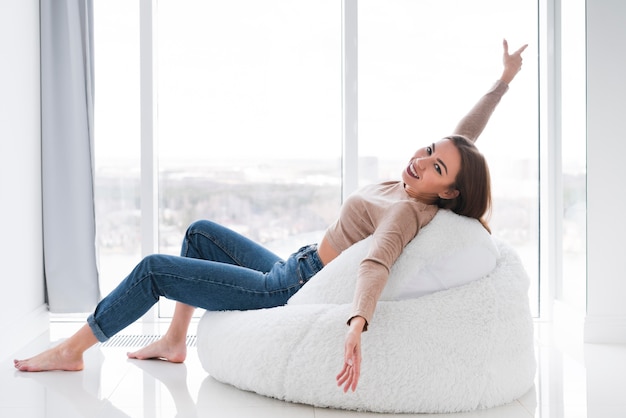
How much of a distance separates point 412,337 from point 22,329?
5.91 feet

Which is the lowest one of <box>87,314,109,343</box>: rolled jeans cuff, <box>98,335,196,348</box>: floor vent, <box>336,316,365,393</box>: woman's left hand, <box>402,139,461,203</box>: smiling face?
<box>98,335,196,348</box>: floor vent

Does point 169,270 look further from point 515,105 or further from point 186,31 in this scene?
point 515,105

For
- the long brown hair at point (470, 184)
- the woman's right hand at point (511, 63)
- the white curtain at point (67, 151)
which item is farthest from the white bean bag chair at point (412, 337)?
the white curtain at point (67, 151)

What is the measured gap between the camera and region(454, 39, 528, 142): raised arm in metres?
2.81

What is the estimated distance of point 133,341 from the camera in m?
3.24

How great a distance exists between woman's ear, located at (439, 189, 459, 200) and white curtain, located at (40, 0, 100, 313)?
1.82m

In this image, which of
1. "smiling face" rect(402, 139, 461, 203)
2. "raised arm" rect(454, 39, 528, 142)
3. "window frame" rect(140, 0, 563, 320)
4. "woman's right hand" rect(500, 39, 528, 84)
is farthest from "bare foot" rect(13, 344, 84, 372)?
"woman's right hand" rect(500, 39, 528, 84)

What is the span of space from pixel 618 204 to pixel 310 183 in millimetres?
1487

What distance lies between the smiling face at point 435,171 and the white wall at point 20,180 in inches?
66.3

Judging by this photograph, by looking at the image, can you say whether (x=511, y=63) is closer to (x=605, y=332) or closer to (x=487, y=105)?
(x=487, y=105)

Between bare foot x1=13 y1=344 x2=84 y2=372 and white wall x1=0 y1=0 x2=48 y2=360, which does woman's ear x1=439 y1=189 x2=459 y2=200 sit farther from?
white wall x1=0 y1=0 x2=48 y2=360

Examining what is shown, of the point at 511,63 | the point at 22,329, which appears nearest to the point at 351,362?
the point at 511,63

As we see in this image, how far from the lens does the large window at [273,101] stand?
3736 millimetres

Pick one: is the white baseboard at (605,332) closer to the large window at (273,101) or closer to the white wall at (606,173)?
the white wall at (606,173)
